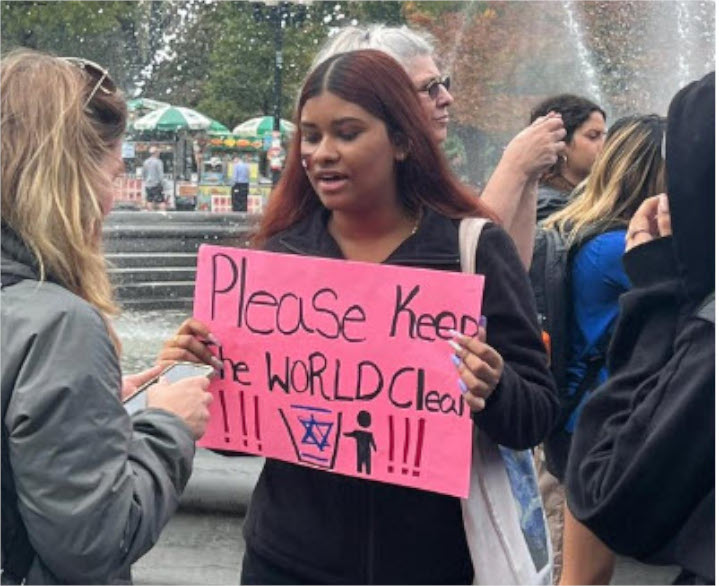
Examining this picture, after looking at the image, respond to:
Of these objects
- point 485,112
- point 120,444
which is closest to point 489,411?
point 120,444

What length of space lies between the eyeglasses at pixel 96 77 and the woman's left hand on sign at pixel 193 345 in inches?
24.9

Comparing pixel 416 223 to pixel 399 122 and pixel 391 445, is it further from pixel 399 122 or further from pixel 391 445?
pixel 391 445

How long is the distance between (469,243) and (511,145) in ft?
2.86

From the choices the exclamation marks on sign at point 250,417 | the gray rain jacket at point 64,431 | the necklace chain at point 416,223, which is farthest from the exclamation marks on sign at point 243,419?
the gray rain jacket at point 64,431

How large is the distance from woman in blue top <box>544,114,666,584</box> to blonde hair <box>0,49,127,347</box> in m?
2.34

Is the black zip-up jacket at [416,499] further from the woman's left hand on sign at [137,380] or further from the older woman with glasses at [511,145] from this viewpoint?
the older woman with glasses at [511,145]

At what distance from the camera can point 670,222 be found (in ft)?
7.37

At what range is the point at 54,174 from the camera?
7.17 ft

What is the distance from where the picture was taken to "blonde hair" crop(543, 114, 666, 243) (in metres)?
4.34

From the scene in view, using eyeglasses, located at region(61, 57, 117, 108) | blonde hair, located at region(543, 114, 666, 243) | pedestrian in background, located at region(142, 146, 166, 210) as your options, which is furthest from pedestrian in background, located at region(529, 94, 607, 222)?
pedestrian in background, located at region(142, 146, 166, 210)

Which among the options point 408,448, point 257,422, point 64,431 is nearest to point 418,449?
point 408,448

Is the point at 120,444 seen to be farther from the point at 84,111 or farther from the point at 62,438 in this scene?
the point at 84,111

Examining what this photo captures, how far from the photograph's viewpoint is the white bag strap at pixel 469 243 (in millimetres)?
2729

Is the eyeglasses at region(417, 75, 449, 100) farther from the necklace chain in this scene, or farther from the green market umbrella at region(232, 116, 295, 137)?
the green market umbrella at region(232, 116, 295, 137)
